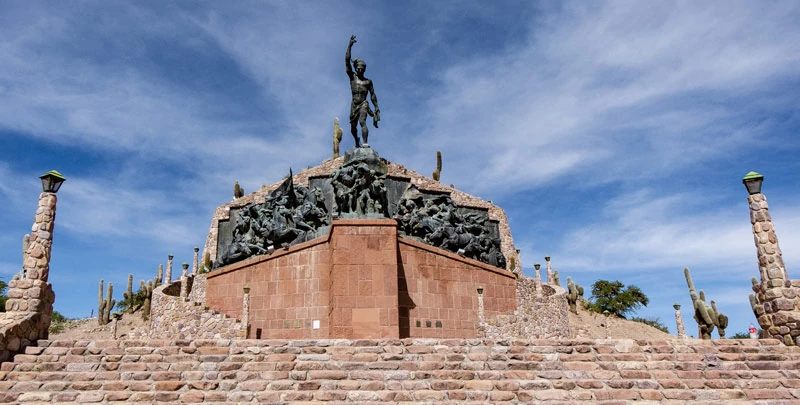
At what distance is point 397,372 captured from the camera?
8.28 meters

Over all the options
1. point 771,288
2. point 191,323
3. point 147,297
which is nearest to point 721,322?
point 771,288

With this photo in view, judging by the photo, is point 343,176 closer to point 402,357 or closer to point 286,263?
point 286,263

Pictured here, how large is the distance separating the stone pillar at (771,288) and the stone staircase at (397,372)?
86 centimetres

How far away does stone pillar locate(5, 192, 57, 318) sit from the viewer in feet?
32.3

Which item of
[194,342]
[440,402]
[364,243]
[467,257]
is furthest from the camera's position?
[467,257]

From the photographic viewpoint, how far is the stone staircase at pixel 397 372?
25.9ft

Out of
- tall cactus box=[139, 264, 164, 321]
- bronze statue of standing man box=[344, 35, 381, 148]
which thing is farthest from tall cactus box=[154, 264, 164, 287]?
bronze statue of standing man box=[344, 35, 381, 148]

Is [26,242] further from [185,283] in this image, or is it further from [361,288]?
[185,283]

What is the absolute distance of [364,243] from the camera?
532 inches

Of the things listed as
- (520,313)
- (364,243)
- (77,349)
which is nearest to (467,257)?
(520,313)

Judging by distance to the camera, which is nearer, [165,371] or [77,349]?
[165,371]

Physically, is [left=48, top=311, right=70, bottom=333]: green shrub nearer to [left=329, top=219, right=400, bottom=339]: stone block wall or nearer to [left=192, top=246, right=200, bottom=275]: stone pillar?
[left=192, top=246, right=200, bottom=275]: stone pillar

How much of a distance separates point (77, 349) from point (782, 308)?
11939 millimetres

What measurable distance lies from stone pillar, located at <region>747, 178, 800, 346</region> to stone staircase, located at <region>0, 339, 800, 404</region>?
86 cm
